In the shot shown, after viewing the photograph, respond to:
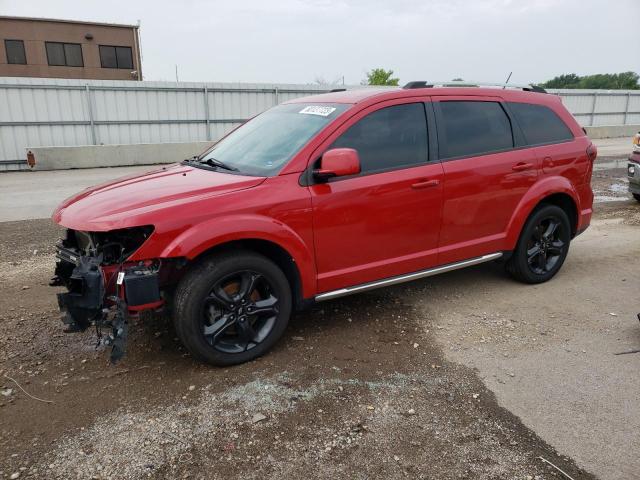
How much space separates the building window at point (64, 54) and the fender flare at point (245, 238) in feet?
113

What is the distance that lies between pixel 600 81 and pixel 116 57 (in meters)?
50.9

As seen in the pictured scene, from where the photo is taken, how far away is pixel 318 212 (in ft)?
11.5

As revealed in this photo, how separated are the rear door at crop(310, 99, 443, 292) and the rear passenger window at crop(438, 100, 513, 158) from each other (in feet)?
0.75

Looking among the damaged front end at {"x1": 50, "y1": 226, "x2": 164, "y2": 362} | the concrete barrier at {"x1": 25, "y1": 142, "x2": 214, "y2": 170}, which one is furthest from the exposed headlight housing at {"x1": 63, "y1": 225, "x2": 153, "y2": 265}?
the concrete barrier at {"x1": 25, "y1": 142, "x2": 214, "y2": 170}

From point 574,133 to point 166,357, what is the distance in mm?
4338

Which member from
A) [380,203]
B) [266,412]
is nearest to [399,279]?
[380,203]

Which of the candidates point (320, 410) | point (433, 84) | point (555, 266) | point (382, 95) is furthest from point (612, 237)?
point (320, 410)

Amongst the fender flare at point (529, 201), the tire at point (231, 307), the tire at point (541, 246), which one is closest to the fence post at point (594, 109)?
the tire at point (541, 246)

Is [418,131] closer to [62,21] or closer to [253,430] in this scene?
[253,430]

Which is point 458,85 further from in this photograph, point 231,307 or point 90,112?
point 90,112

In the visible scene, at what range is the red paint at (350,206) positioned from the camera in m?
3.14

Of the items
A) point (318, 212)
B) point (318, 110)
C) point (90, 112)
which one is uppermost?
point (90, 112)

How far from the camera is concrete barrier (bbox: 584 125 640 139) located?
23.7m

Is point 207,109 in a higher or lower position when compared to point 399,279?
higher
